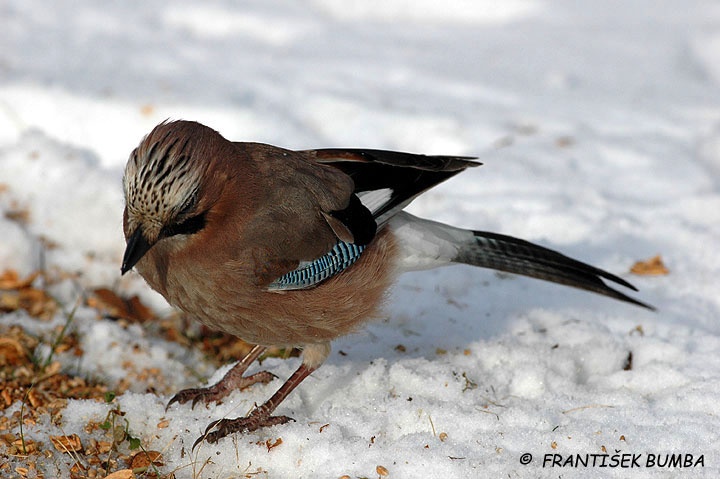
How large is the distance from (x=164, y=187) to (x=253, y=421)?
3.21 feet

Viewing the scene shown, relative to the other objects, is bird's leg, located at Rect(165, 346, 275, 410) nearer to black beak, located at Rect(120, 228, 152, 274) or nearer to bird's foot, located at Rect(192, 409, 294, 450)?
bird's foot, located at Rect(192, 409, 294, 450)

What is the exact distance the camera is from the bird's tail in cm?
369

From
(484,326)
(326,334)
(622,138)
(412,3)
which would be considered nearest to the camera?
(326,334)

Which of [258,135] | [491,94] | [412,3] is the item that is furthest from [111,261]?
[412,3]

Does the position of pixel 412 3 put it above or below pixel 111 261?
above

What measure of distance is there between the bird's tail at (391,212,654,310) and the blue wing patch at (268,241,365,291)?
0.39 m

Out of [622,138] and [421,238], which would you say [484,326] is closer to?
[421,238]

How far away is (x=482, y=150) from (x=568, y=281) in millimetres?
2214

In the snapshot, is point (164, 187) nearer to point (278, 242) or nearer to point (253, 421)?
point (278, 242)

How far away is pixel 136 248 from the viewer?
2.84m

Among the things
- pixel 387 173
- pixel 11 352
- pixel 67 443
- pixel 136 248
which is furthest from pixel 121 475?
pixel 387 173

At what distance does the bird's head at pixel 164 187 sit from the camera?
2801 mm

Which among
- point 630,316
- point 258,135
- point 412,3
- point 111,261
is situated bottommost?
point 630,316

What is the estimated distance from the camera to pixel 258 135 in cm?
573
